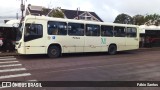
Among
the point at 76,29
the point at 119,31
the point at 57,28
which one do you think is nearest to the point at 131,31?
the point at 119,31

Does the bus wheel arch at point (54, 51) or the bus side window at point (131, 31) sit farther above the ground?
the bus side window at point (131, 31)

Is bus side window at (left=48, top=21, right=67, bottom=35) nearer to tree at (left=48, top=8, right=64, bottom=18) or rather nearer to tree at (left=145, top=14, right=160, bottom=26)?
tree at (left=48, top=8, right=64, bottom=18)

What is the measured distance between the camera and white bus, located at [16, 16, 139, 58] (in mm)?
19156

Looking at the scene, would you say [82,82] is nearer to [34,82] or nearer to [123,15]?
[34,82]

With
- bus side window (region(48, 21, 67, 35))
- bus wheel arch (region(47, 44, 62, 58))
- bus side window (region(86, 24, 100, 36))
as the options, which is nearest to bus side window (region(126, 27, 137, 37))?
bus side window (region(86, 24, 100, 36))

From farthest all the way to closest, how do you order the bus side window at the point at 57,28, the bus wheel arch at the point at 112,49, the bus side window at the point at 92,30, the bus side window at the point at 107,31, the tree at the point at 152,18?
1. the tree at the point at 152,18
2. the bus wheel arch at the point at 112,49
3. the bus side window at the point at 107,31
4. the bus side window at the point at 92,30
5. the bus side window at the point at 57,28

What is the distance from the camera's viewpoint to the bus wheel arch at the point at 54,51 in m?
20.1

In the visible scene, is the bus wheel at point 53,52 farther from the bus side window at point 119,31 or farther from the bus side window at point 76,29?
the bus side window at point 119,31

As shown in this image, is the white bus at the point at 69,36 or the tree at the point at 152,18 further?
the tree at the point at 152,18

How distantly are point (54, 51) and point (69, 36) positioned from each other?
1.74m

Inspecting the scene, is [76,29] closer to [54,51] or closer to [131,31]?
[54,51]

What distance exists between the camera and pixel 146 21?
64.8m

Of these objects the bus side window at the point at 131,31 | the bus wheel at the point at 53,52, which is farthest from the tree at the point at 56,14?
the bus wheel at the point at 53,52

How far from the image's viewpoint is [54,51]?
20297 millimetres
